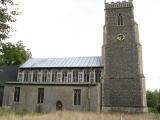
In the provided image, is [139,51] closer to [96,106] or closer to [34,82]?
[96,106]

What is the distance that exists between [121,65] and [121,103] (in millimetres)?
5850

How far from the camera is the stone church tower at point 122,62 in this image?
31.7 metres

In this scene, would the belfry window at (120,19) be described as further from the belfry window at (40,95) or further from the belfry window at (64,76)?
the belfry window at (40,95)

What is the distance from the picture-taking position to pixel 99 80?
34281 mm

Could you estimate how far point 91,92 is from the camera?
32094mm

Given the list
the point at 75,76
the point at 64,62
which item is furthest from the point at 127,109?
the point at 64,62

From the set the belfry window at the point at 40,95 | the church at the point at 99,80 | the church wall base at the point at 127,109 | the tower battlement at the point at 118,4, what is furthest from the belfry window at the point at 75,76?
the tower battlement at the point at 118,4

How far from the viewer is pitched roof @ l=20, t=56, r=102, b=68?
3657 centimetres


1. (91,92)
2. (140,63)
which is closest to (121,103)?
(91,92)

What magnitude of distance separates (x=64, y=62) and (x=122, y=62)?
35.8 feet

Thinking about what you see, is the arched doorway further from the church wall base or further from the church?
the church wall base

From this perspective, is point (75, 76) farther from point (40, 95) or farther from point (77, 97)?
point (40, 95)

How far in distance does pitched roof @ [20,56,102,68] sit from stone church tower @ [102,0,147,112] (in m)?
2.64

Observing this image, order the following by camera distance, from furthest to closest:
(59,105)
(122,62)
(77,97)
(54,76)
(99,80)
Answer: (54,76) → (99,80) → (122,62) → (59,105) → (77,97)
